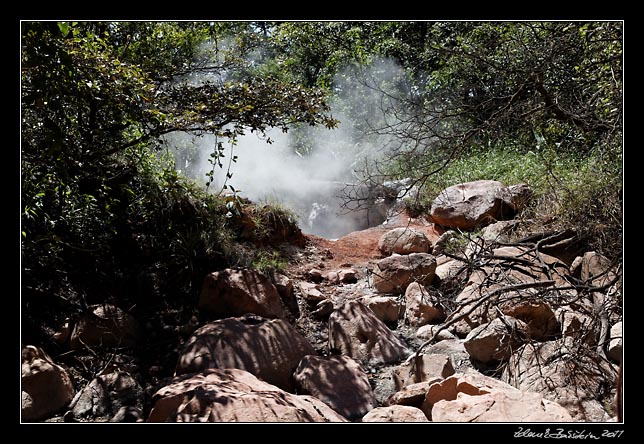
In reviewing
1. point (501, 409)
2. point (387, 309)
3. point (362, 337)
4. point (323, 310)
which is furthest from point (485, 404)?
point (323, 310)

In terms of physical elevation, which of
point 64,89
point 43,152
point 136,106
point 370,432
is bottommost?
point 370,432

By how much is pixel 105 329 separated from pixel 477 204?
409 centimetres

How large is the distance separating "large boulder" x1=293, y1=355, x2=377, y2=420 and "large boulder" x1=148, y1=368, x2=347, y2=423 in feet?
0.97

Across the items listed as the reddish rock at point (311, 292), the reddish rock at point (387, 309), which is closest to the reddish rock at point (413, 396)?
the reddish rock at point (387, 309)

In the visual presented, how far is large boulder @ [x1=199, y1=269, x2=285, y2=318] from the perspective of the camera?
13.7 feet

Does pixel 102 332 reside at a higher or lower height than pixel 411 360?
higher

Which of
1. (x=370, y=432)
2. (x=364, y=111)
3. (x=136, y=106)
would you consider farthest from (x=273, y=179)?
(x=370, y=432)

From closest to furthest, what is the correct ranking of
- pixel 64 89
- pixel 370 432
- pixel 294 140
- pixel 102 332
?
pixel 370 432 → pixel 64 89 → pixel 102 332 → pixel 294 140

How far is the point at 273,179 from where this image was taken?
7996mm

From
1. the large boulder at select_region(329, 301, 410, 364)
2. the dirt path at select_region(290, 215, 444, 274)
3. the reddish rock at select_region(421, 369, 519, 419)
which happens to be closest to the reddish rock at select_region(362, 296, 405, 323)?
the large boulder at select_region(329, 301, 410, 364)

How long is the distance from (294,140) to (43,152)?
16.5 feet

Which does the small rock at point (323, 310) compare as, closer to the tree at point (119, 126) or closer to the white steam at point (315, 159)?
the tree at point (119, 126)
